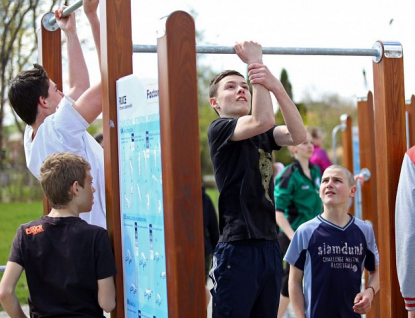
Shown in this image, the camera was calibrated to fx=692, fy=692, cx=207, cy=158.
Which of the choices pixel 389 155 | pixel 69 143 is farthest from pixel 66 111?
pixel 389 155

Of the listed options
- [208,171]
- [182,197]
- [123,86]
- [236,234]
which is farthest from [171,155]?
[208,171]

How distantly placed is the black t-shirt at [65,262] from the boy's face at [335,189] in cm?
184

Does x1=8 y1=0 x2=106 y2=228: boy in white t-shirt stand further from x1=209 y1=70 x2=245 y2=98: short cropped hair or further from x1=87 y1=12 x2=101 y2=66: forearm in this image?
x1=209 y1=70 x2=245 y2=98: short cropped hair

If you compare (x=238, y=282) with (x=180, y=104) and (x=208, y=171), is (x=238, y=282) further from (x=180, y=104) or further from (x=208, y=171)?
(x=208, y=171)

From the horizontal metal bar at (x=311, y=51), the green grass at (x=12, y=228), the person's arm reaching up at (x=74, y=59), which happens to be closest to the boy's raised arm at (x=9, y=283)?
the person's arm reaching up at (x=74, y=59)

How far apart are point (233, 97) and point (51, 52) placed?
1.30 metres

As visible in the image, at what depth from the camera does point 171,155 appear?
266 cm

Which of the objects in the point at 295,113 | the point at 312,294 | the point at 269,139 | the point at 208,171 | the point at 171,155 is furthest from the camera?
the point at 208,171

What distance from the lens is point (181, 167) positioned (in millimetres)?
2680

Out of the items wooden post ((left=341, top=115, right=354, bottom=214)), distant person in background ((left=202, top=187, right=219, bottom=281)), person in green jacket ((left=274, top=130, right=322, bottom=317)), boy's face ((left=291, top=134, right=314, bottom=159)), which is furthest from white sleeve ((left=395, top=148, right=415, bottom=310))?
wooden post ((left=341, top=115, right=354, bottom=214))

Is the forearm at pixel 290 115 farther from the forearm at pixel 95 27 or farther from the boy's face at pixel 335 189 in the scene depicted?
the boy's face at pixel 335 189

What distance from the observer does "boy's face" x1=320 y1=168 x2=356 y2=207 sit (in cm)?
A: 452

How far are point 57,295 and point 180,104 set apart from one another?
1153mm

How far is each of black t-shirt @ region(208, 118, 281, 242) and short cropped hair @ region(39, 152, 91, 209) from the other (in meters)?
0.77
